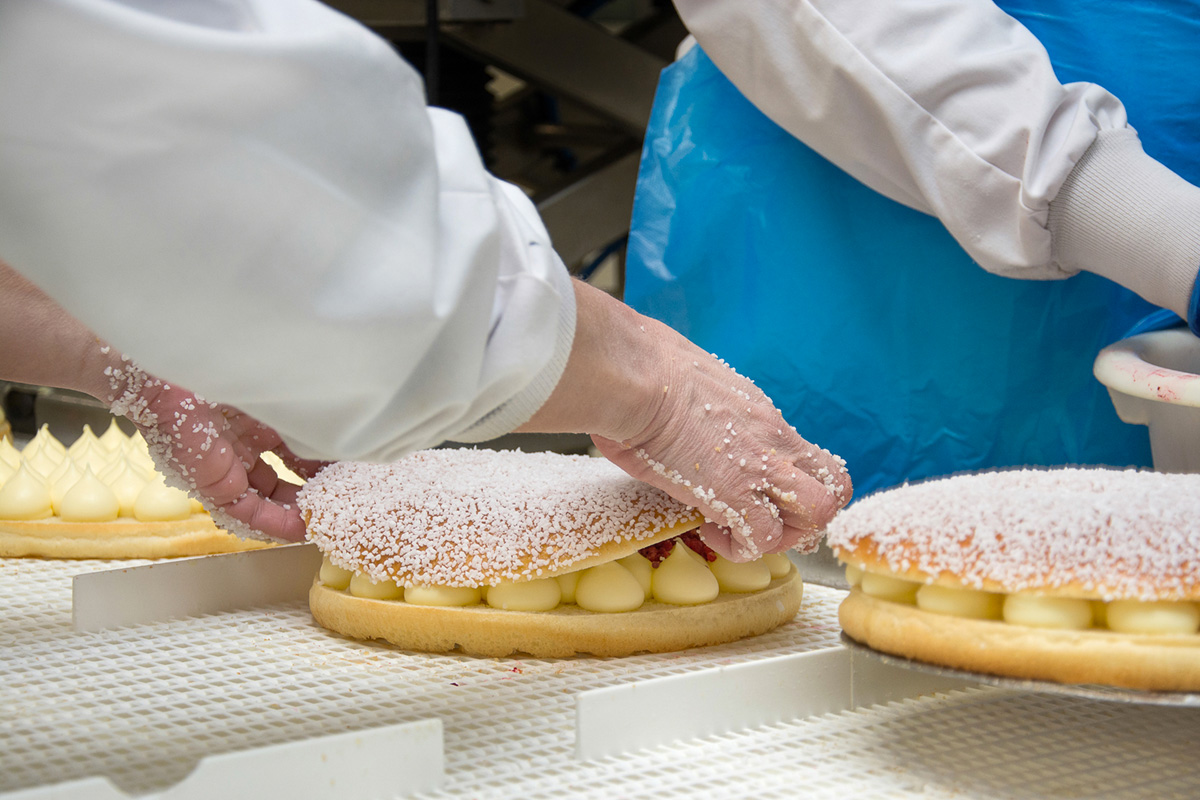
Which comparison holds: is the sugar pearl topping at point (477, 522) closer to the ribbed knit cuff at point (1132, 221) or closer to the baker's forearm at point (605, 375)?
the baker's forearm at point (605, 375)

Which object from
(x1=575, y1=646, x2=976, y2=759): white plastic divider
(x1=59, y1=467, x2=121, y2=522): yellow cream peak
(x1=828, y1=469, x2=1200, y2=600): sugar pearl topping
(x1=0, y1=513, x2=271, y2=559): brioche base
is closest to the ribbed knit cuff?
(x1=828, y1=469, x2=1200, y2=600): sugar pearl topping

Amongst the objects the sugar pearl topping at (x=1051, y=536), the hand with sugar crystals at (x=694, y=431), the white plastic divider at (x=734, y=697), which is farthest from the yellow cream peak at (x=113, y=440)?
the sugar pearl topping at (x=1051, y=536)

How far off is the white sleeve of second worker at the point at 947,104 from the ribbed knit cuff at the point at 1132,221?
19 millimetres

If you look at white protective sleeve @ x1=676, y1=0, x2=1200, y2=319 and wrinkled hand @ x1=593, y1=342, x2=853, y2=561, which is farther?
white protective sleeve @ x1=676, y1=0, x2=1200, y2=319

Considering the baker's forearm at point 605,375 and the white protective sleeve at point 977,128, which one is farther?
the white protective sleeve at point 977,128

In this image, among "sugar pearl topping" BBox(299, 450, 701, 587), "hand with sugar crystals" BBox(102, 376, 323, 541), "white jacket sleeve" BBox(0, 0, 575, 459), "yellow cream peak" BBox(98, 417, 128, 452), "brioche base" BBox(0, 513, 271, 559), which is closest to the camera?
→ "white jacket sleeve" BBox(0, 0, 575, 459)

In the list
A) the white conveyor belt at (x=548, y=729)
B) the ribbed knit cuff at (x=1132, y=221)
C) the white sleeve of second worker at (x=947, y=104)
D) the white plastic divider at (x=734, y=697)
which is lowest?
the white conveyor belt at (x=548, y=729)

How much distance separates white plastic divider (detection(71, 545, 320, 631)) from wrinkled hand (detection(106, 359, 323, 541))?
0.03 metres

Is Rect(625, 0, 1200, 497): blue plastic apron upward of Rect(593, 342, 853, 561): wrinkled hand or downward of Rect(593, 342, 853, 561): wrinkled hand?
upward

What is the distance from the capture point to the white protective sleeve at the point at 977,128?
2.85 feet

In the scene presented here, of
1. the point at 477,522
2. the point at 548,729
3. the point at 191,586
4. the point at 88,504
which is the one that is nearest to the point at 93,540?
the point at 88,504

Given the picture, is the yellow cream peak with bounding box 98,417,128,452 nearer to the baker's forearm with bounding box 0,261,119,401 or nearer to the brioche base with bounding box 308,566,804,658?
the baker's forearm with bounding box 0,261,119,401

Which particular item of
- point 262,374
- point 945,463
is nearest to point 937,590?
point 262,374

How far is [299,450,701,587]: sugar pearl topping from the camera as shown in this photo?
0.82 m
